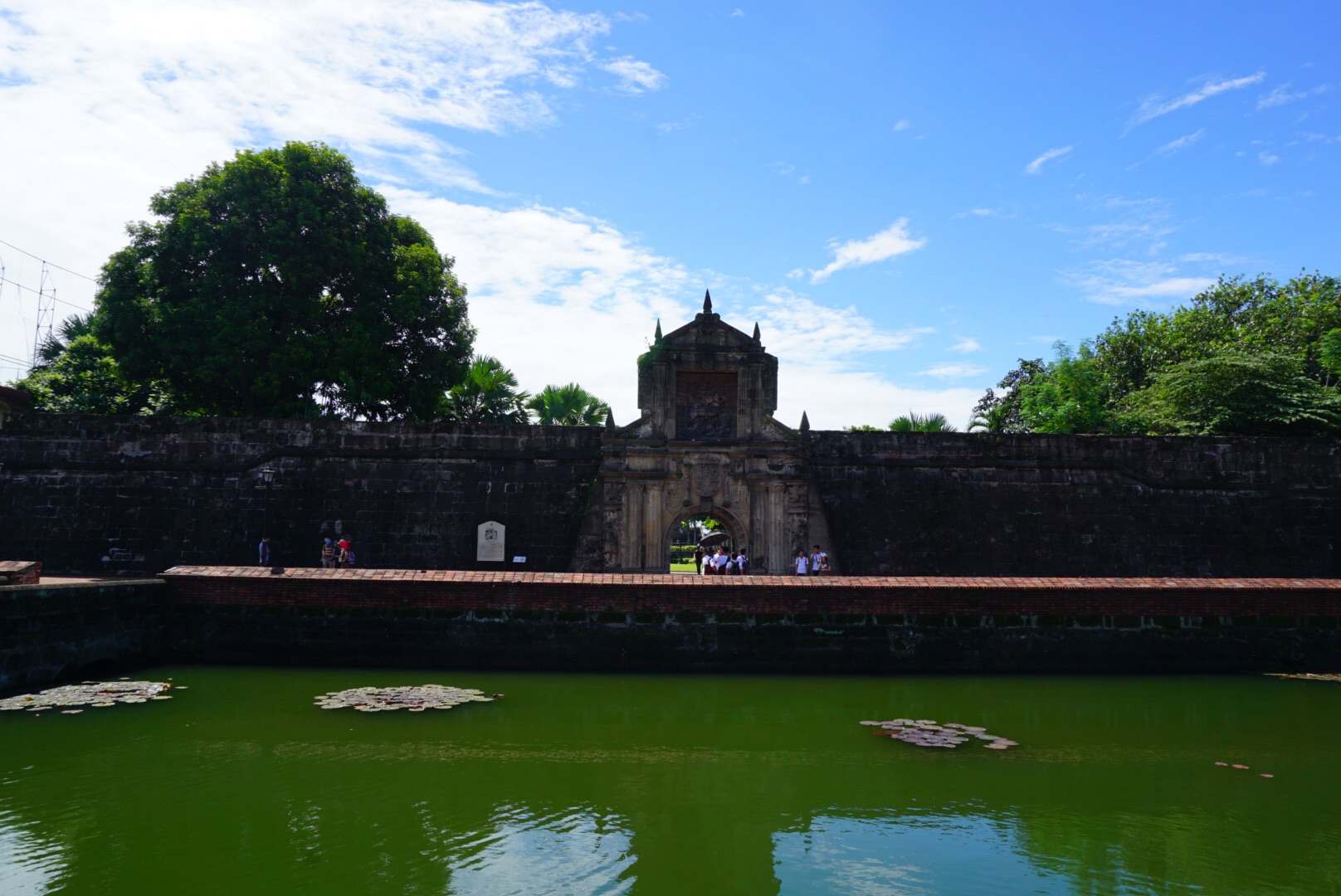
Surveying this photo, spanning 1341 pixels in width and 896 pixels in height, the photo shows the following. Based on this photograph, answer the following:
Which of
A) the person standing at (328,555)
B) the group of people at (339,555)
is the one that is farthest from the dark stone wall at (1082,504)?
the person standing at (328,555)

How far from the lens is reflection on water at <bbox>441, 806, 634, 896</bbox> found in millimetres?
4297

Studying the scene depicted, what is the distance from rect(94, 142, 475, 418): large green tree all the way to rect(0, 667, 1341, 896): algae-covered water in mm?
11107

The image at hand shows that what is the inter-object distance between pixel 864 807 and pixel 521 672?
4883mm

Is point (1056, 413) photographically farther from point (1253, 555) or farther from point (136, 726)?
point (136, 726)

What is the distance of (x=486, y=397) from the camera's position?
20.9 metres

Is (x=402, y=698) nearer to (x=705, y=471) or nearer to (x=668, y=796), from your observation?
(x=668, y=796)

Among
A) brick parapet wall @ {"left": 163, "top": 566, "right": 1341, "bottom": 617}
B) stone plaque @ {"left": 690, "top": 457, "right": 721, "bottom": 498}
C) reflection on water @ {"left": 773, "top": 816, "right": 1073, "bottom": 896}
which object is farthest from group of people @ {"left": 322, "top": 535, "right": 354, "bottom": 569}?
reflection on water @ {"left": 773, "top": 816, "right": 1073, "bottom": 896}

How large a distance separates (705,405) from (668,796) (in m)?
10.5

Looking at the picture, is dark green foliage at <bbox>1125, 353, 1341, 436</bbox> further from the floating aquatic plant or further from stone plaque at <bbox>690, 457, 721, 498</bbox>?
stone plaque at <bbox>690, 457, 721, 498</bbox>

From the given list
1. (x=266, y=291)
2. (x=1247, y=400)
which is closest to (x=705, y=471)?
(x=266, y=291)

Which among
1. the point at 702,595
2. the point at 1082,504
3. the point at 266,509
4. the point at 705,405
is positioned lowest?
the point at 702,595

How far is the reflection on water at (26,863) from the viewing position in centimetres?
416

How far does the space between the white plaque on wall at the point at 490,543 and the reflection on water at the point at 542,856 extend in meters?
10.2

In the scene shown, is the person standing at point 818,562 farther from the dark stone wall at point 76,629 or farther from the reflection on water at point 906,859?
the dark stone wall at point 76,629
